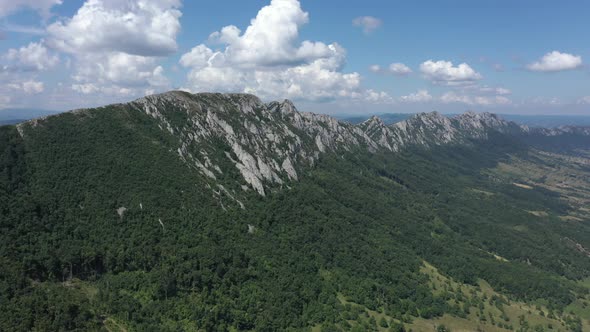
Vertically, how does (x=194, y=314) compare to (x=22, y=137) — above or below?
below

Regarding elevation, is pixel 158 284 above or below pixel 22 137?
below

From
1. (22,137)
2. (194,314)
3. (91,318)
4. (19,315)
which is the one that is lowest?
(194,314)

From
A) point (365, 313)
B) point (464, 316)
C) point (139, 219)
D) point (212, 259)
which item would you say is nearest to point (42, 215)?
point (139, 219)

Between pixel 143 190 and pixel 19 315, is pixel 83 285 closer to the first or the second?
pixel 19 315

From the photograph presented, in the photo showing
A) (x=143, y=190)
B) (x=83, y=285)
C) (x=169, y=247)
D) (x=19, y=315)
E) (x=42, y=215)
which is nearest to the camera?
(x=19, y=315)

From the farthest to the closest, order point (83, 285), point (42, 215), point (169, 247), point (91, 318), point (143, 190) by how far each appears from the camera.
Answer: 1. point (143, 190)
2. point (169, 247)
3. point (42, 215)
4. point (83, 285)
5. point (91, 318)

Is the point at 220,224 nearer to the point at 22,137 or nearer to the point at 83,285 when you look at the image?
the point at 83,285

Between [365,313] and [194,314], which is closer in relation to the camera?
[194,314]

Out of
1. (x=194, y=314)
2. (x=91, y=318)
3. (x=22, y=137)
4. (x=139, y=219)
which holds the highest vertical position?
(x=22, y=137)

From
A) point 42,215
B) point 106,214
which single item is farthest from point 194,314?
point 42,215
